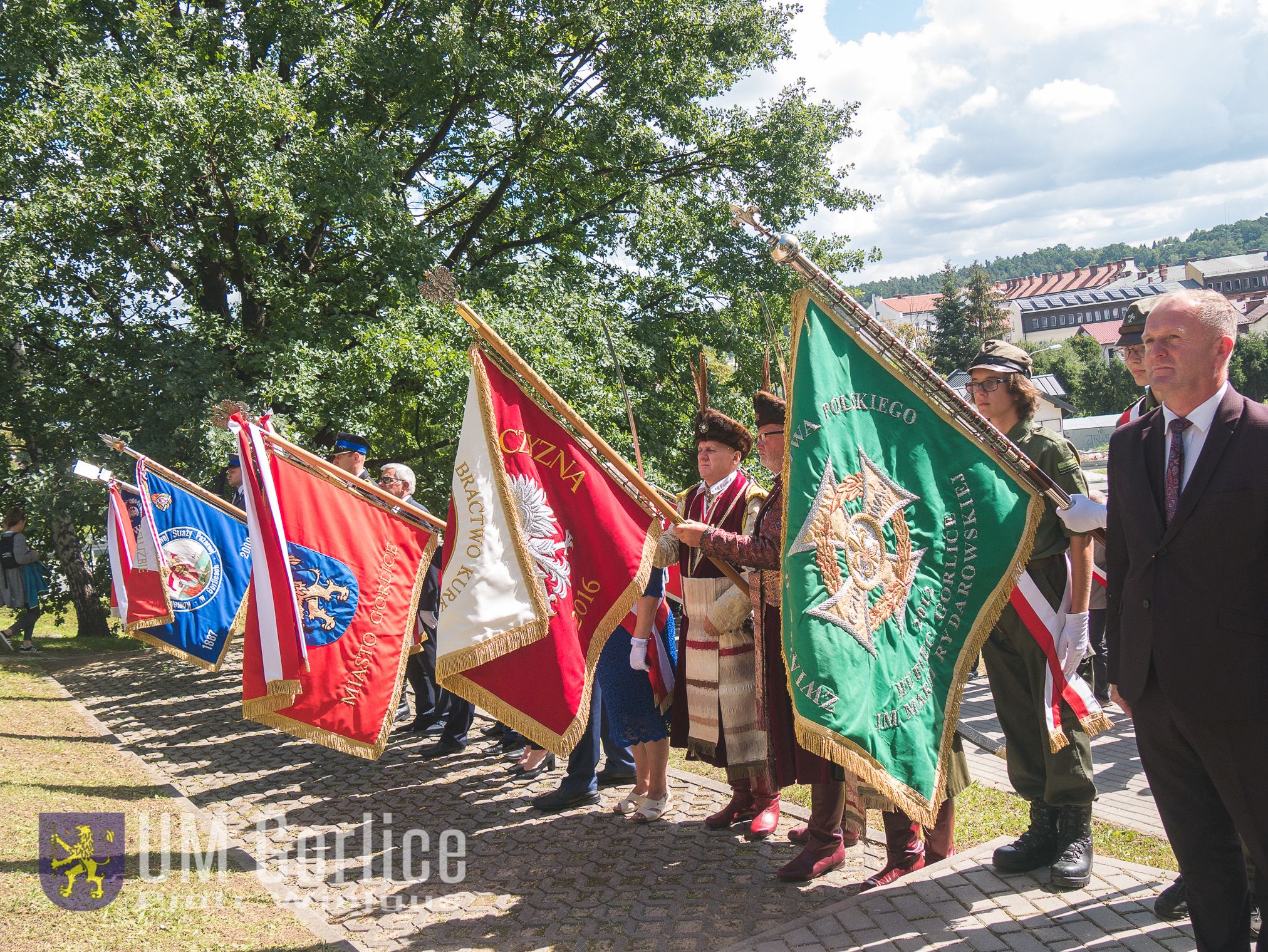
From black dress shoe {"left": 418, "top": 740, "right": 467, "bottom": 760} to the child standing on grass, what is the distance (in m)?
8.78

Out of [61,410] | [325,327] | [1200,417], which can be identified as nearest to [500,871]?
[1200,417]

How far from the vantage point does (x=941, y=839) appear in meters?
4.29

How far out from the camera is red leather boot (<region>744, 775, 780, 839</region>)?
493 cm

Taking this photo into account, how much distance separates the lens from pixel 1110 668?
10.4 feet

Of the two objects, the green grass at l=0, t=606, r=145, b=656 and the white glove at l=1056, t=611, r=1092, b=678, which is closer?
the white glove at l=1056, t=611, r=1092, b=678

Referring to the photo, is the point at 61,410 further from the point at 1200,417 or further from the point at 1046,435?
the point at 1200,417

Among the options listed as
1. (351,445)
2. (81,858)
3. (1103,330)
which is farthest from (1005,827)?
(1103,330)

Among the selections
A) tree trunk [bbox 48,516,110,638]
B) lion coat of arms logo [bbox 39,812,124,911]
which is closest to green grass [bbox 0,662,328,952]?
lion coat of arms logo [bbox 39,812,124,911]

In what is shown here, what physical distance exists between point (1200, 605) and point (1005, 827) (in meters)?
2.60

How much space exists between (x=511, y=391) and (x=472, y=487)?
51 cm

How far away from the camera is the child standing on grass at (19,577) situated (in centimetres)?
1317

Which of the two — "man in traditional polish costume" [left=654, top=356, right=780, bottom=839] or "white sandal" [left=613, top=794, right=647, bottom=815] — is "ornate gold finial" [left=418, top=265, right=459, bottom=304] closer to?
"man in traditional polish costume" [left=654, top=356, right=780, bottom=839]

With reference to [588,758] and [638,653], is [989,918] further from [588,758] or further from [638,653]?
[588,758]

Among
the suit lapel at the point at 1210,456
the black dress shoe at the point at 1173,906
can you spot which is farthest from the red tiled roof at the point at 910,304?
the suit lapel at the point at 1210,456
